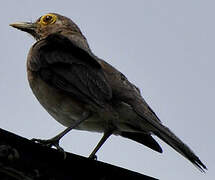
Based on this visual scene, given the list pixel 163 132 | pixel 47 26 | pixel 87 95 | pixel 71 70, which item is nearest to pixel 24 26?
pixel 47 26

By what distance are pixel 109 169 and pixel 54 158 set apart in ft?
1.67

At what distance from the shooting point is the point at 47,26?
9.27 meters

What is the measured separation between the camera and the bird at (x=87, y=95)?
22.6ft

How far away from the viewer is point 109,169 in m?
4.59

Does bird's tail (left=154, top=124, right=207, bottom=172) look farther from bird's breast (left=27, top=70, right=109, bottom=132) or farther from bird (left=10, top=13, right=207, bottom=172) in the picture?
bird's breast (left=27, top=70, right=109, bottom=132)

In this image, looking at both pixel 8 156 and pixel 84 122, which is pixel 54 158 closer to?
pixel 8 156

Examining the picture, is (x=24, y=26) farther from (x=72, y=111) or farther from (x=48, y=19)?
(x=72, y=111)

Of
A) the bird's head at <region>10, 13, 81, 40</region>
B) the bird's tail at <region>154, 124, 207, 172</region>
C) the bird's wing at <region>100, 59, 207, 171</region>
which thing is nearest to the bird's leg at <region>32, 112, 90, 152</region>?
the bird's wing at <region>100, 59, 207, 171</region>

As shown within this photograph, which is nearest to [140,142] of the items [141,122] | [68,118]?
[141,122]

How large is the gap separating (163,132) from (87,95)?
98 cm

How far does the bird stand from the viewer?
6887mm

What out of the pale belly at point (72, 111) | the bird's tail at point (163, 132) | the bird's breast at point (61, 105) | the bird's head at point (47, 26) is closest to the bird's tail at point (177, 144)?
the bird's tail at point (163, 132)

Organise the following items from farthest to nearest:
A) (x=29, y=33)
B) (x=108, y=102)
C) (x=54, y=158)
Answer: (x=29, y=33) → (x=108, y=102) → (x=54, y=158)

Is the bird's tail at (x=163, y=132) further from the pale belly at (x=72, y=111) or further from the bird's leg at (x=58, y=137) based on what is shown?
the bird's leg at (x=58, y=137)
